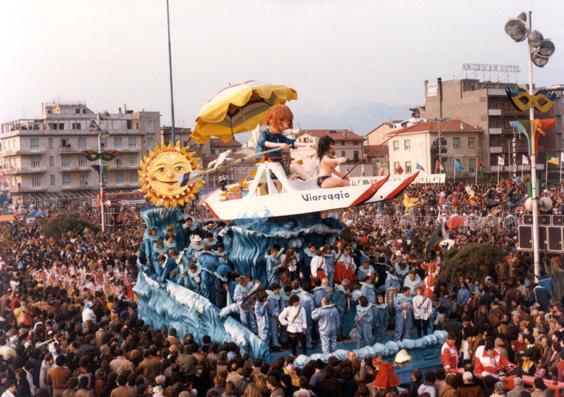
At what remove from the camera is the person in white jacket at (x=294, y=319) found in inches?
538

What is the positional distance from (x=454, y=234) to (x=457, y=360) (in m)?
15.6

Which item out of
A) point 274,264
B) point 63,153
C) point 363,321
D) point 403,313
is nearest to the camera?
point 363,321

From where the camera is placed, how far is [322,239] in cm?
1580

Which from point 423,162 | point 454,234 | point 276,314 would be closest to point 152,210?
point 276,314

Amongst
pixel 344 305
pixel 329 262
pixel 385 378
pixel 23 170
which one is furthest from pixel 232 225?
pixel 23 170

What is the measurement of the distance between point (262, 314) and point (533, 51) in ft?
33.0

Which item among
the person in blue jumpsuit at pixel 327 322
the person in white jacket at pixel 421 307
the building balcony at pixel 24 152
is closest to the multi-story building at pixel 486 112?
the building balcony at pixel 24 152

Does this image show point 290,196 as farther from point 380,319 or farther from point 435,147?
point 435,147

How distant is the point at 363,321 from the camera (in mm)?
13828

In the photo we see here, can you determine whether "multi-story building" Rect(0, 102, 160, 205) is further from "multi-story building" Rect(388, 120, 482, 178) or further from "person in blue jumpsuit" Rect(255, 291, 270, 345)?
"person in blue jumpsuit" Rect(255, 291, 270, 345)

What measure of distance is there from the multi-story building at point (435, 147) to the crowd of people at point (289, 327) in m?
38.1

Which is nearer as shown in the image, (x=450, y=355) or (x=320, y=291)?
(x=450, y=355)

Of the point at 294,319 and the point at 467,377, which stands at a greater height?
the point at 294,319

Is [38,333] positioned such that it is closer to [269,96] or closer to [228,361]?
[228,361]
